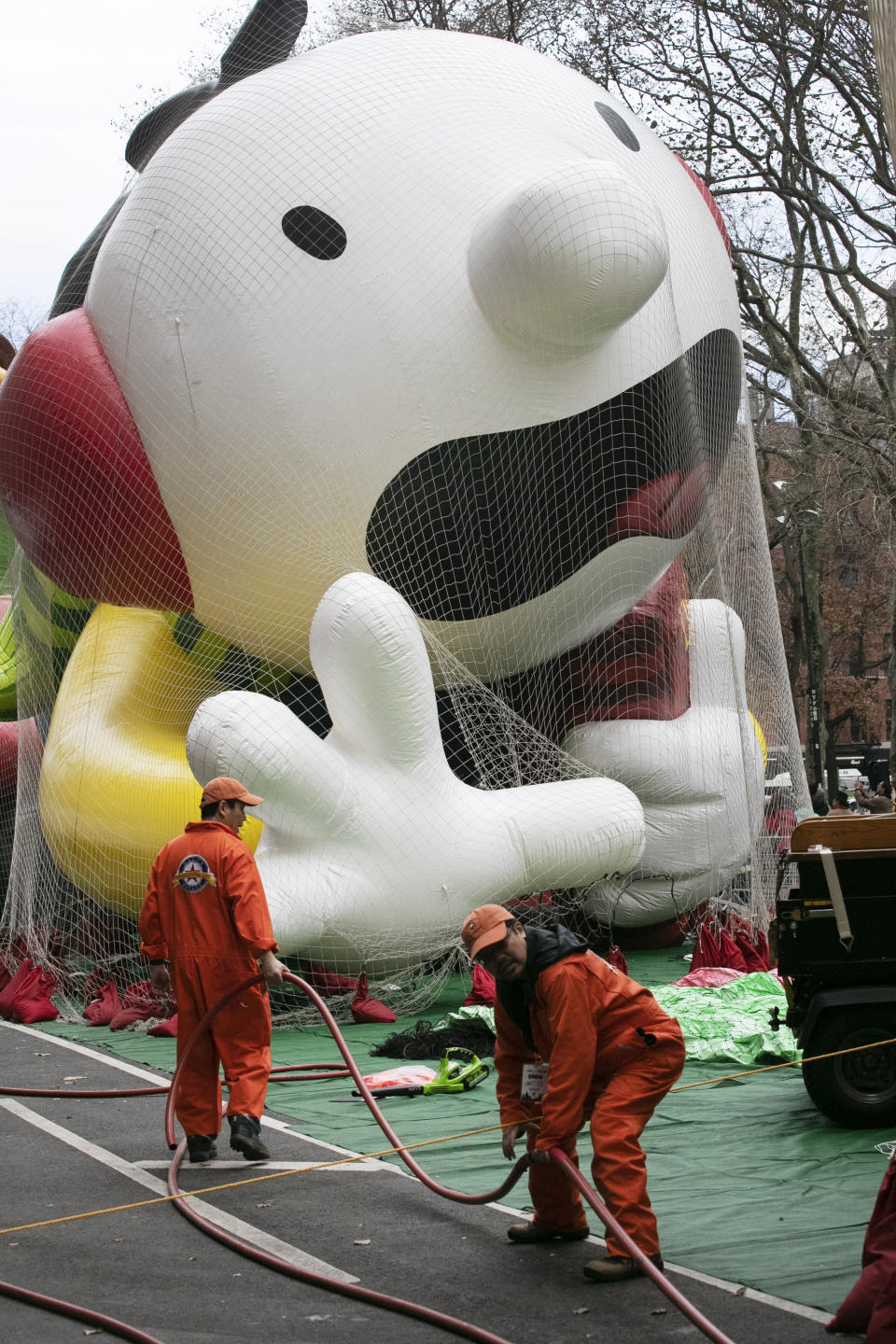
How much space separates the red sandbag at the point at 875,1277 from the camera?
3.60 m

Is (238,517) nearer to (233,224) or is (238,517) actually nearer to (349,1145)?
(233,224)

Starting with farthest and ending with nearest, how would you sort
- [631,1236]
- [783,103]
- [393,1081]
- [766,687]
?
[783,103]
[766,687]
[393,1081]
[631,1236]

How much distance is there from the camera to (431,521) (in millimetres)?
9273

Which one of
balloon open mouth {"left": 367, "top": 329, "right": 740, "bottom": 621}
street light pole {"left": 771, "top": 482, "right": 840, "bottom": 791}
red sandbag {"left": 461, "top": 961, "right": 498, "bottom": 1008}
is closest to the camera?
red sandbag {"left": 461, "top": 961, "right": 498, "bottom": 1008}

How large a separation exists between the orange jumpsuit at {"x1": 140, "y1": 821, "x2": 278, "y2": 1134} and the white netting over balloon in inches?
91.2

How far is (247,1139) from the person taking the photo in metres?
5.86

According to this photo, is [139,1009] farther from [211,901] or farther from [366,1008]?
[211,901]

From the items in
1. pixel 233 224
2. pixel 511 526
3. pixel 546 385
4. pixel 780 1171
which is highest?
pixel 233 224

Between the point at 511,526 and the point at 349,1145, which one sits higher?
the point at 511,526

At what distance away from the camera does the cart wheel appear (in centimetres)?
609

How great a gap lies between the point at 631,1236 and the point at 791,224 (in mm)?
21910

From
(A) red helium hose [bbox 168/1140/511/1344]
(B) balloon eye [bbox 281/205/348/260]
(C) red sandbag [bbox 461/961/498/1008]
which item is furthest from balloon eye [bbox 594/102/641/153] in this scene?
(A) red helium hose [bbox 168/1140/511/1344]

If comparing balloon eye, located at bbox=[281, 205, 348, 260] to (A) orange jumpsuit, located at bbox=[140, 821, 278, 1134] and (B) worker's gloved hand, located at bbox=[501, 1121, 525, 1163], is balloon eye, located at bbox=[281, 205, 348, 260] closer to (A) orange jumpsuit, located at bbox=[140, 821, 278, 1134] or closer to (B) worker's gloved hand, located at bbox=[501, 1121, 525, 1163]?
(A) orange jumpsuit, located at bbox=[140, 821, 278, 1134]

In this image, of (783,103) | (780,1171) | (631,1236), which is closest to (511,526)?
(780,1171)
